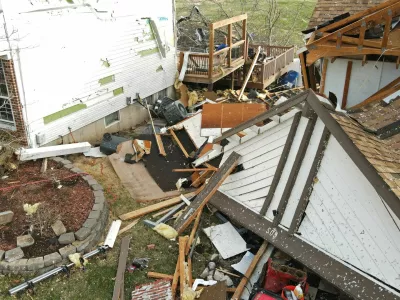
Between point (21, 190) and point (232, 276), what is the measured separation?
18.1ft

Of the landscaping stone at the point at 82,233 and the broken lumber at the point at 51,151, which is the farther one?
the broken lumber at the point at 51,151

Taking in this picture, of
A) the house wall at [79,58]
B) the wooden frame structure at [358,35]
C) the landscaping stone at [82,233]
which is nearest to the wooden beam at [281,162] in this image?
the wooden frame structure at [358,35]

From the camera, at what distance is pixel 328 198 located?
702 centimetres

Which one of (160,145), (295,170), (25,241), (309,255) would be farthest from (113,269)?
(160,145)

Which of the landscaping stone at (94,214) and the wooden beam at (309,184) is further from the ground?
the wooden beam at (309,184)

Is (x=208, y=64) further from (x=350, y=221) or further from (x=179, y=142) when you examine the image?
(x=350, y=221)

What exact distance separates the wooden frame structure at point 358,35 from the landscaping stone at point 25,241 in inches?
315

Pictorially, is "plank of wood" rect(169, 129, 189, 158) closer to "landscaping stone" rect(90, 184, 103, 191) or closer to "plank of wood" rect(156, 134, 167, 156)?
"plank of wood" rect(156, 134, 167, 156)

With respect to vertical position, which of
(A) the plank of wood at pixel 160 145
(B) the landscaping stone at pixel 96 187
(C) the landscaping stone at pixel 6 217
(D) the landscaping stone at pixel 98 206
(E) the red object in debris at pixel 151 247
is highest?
(C) the landscaping stone at pixel 6 217

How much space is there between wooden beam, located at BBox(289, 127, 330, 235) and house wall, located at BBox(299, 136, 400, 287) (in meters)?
0.07

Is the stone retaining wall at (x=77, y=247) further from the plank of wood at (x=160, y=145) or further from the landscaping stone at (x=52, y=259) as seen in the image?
the plank of wood at (x=160, y=145)

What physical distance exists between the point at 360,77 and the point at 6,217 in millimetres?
9323

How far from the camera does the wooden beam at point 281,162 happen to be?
747cm

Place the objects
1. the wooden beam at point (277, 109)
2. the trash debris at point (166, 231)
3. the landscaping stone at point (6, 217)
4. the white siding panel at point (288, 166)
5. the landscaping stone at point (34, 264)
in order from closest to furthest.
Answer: the wooden beam at point (277, 109) → the landscaping stone at point (34, 264) → the white siding panel at point (288, 166) → the landscaping stone at point (6, 217) → the trash debris at point (166, 231)
